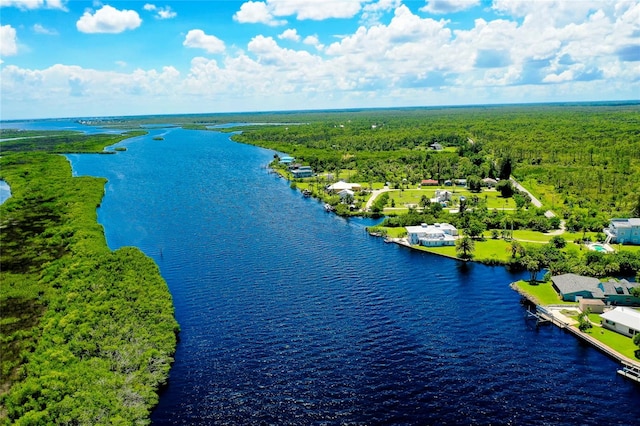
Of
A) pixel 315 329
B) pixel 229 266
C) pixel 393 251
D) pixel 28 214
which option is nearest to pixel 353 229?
pixel 393 251

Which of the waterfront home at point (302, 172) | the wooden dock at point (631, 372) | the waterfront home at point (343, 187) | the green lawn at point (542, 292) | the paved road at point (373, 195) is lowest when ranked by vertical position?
the wooden dock at point (631, 372)

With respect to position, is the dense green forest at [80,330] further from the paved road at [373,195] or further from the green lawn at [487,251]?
the paved road at [373,195]

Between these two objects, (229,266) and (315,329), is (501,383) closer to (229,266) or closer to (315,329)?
(315,329)

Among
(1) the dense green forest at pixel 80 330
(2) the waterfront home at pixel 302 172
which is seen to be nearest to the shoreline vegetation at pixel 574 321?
(1) the dense green forest at pixel 80 330

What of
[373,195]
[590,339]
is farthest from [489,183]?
[590,339]

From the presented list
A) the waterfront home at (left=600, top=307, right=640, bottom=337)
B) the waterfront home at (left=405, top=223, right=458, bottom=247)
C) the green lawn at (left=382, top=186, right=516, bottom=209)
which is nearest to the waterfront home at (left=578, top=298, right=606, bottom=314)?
the waterfront home at (left=600, top=307, right=640, bottom=337)

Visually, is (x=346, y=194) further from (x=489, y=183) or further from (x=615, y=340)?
(x=615, y=340)

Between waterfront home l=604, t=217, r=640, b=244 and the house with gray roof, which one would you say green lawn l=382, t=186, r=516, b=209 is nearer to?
waterfront home l=604, t=217, r=640, b=244
